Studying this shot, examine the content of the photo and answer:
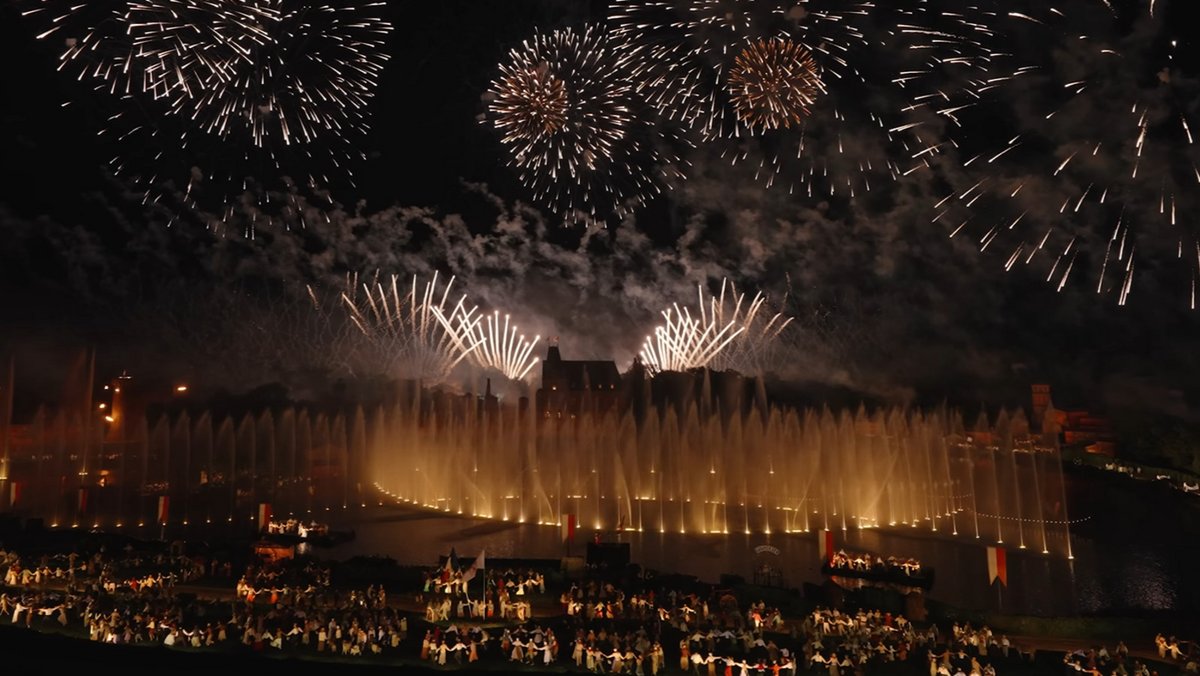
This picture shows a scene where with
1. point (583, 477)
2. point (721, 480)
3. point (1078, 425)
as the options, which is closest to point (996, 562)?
point (721, 480)

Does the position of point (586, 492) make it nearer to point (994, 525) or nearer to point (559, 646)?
point (994, 525)

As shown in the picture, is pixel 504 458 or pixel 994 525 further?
pixel 504 458

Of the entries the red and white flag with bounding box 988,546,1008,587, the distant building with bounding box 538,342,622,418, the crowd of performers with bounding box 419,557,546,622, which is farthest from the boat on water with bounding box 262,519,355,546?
the distant building with bounding box 538,342,622,418

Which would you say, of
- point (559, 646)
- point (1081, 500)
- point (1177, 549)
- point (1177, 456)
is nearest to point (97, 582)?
point (559, 646)

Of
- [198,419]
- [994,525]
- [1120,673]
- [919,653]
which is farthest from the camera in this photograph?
[198,419]

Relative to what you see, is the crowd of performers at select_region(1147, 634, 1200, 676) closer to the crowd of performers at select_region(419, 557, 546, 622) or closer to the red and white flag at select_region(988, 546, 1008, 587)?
the red and white flag at select_region(988, 546, 1008, 587)

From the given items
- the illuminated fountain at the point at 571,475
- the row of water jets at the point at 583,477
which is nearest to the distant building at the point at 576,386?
the illuminated fountain at the point at 571,475

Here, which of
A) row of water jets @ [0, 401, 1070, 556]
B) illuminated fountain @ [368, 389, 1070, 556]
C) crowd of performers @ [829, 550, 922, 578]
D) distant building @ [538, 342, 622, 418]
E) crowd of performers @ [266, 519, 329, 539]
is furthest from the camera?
distant building @ [538, 342, 622, 418]
